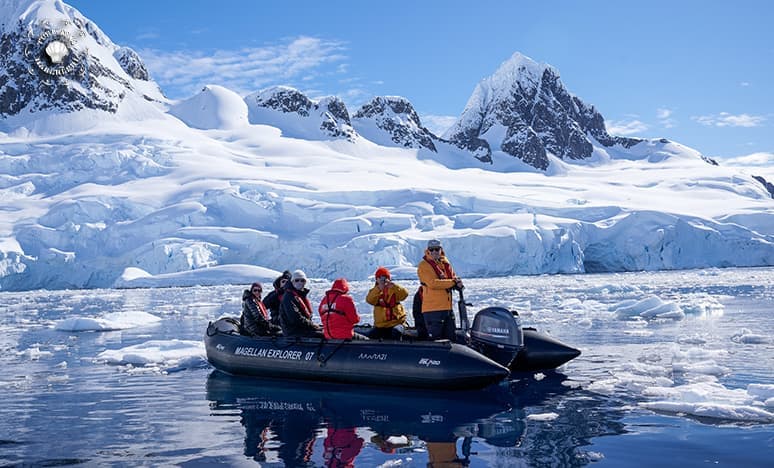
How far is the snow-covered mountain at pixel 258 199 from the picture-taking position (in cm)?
4334

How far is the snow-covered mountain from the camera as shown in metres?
43.3

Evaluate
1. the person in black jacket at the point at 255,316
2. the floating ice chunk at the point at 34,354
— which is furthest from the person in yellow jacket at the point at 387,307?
the floating ice chunk at the point at 34,354

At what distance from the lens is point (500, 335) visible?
836 centimetres

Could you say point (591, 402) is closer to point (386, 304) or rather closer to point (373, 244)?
point (386, 304)

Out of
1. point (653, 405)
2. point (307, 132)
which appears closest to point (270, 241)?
point (653, 405)

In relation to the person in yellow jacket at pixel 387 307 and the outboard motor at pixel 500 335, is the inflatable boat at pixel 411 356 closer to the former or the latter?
the outboard motor at pixel 500 335

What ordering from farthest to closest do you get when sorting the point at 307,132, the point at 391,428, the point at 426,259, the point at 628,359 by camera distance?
the point at 307,132, the point at 628,359, the point at 426,259, the point at 391,428

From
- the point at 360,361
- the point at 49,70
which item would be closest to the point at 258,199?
the point at 360,361

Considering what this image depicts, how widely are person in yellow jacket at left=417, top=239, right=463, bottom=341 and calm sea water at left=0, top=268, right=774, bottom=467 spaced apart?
82 centimetres

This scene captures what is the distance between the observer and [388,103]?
373 feet

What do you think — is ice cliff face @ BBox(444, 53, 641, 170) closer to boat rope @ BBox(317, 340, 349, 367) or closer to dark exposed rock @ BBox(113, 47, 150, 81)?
dark exposed rock @ BBox(113, 47, 150, 81)

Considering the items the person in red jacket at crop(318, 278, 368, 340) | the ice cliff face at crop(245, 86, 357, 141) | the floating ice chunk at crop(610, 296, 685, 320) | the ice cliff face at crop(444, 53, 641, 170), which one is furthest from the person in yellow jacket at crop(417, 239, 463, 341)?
the ice cliff face at crop(444, 53, 641, 170)

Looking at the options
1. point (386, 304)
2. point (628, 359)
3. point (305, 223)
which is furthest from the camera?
point (305, 223)

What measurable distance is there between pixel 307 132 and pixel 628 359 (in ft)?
292
